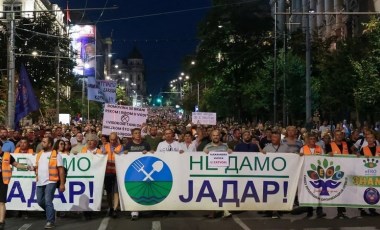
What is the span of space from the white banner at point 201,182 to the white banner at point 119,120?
2257mm

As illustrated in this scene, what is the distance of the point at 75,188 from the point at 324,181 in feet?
15.5

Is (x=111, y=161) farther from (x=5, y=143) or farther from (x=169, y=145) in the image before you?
(x=5, y=143)

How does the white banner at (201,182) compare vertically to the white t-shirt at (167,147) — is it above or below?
below

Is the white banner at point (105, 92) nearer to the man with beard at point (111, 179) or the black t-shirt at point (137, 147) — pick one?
the man with beard at point (111, 179)

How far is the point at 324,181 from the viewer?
39.2 feet

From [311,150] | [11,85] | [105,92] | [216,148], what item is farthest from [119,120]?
[11,85]

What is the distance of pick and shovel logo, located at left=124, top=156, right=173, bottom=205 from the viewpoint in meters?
11.7

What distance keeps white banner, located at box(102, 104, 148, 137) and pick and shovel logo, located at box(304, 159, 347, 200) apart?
164 inches

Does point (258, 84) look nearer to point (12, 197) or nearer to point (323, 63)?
point (323, 63)

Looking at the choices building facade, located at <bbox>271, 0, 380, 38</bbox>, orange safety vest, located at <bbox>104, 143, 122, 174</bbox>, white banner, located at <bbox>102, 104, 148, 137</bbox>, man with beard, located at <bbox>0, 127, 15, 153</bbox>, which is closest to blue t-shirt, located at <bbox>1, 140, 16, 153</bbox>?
man with beard, located at <bbox>0, 127, 15, 153</bbox>

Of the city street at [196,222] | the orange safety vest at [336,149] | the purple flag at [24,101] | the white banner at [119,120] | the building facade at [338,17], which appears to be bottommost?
the city street at [196,222]

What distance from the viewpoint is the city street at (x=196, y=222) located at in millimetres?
10758

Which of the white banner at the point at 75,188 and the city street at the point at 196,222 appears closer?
the city street at the point at 196,222

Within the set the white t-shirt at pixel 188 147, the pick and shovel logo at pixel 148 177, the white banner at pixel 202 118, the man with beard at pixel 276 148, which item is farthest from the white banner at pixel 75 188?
the white banner at pixel 202 118
